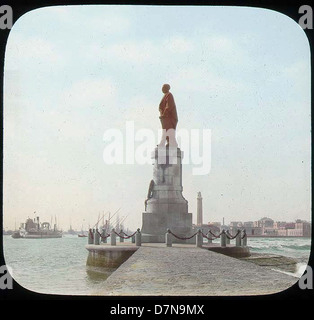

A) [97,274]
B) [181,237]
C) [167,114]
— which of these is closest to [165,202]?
[181,237]

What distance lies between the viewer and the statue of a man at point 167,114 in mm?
14289

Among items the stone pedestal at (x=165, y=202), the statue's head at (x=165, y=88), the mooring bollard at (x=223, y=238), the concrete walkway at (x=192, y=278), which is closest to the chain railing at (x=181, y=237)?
the mooring bollard at (x=223, y=238)

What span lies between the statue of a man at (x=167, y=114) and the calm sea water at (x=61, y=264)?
4236 millimetres

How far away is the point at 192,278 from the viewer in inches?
291

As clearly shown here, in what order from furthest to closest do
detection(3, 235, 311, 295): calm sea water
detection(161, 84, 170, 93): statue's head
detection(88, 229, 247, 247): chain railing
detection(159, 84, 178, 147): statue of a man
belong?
detection(161, 84, 170, 93): statue's head, detection(159, 84, 178, 147): statue of a man, detection(88, 229, 247, 247): chain railing, detection(3, 235, 311, 295): calm sea water

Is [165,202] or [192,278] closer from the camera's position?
[192,278]

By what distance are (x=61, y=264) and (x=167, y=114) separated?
44.5 ft

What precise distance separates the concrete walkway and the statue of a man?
5.36 metres

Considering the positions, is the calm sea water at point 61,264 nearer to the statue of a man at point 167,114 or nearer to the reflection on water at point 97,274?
the reflection on water at point 97,274

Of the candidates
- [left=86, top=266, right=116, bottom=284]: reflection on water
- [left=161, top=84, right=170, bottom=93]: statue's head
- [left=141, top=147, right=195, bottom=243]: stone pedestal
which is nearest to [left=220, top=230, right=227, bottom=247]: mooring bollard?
[left=141, top=147, right=195, bottom=243]: stone pedestal

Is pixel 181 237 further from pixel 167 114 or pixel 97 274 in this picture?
pixel 167 114

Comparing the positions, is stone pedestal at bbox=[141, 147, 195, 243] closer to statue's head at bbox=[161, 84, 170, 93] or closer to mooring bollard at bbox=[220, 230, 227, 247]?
mooring bollard at bbox=[220, 230, 227, 247]

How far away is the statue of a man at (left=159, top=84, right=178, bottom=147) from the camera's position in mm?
14289

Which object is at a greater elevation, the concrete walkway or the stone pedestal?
the stone pedestal
